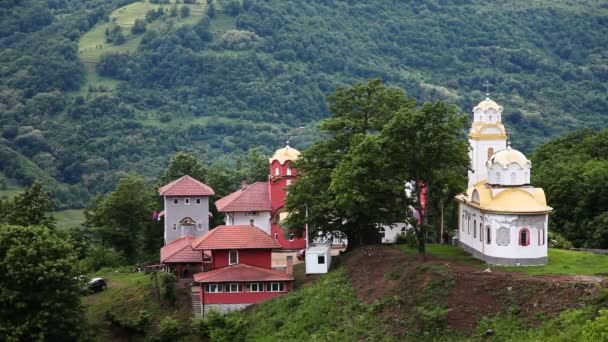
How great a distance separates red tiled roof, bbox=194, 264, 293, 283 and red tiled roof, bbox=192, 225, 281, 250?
121 centimetres

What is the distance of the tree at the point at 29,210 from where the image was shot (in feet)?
221

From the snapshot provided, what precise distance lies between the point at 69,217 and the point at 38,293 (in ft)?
250

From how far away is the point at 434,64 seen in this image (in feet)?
646

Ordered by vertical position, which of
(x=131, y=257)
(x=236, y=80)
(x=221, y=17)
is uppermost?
(x=221, y=17)

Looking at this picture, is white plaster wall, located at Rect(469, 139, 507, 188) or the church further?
white plaster wall, located at Rect(469, 139, 507, 188)

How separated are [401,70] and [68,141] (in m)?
67.5

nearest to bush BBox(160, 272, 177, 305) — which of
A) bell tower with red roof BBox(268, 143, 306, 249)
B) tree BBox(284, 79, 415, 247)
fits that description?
tree BBox(284, 79, 415, 247)

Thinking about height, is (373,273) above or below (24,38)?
below

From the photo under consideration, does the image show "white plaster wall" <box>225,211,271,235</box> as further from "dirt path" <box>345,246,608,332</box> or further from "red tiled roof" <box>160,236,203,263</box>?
"dirt path" <box>345,246,608,332</box>

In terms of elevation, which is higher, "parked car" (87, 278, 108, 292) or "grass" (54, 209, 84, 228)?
"parked car" (87, 278, 108, 292)

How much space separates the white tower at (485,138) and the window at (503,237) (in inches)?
285

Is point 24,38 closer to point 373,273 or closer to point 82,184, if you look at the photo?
point 82,184

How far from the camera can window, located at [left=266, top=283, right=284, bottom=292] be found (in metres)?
58.0

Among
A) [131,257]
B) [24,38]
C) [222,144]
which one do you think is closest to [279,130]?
[222,144]
